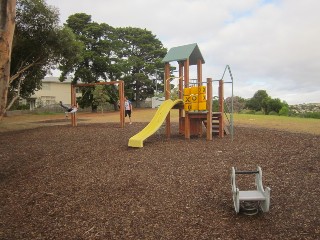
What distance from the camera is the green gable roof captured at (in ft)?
Result: 43.2

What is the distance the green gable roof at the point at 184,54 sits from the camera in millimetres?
13179

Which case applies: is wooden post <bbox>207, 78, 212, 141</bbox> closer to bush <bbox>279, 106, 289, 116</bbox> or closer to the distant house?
bush <bbox>279, 106, 289, 116</bbox>

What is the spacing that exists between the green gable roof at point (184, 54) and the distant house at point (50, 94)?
1706 inches

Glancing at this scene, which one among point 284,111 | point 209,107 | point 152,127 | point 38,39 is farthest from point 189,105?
point 284,111

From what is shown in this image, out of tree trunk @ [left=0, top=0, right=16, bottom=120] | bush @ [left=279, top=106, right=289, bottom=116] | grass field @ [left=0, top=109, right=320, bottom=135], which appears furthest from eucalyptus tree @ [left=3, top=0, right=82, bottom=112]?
bush @ [left=279, top=106, right=289, bottom=116]

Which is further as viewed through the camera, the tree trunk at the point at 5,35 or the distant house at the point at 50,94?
the distant house at the point at 50,94

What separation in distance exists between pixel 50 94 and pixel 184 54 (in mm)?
46312

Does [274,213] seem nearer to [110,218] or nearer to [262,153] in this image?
[110,218]

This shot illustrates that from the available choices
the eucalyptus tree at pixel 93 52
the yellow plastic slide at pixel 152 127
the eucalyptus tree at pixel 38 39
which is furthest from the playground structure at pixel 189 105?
the eucalyptus tree at pixel 93 52

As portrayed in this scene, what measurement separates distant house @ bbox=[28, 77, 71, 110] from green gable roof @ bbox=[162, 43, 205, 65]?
43.3 metres

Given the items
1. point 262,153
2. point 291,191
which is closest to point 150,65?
point 262,153

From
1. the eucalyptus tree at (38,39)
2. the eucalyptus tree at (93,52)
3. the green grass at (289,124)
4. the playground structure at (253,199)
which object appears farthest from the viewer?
the eucalyptus tree at (93,52)

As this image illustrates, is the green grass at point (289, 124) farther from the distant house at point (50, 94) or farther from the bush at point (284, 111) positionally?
the distant house at point (50, 94)

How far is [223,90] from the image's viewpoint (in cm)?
1246
